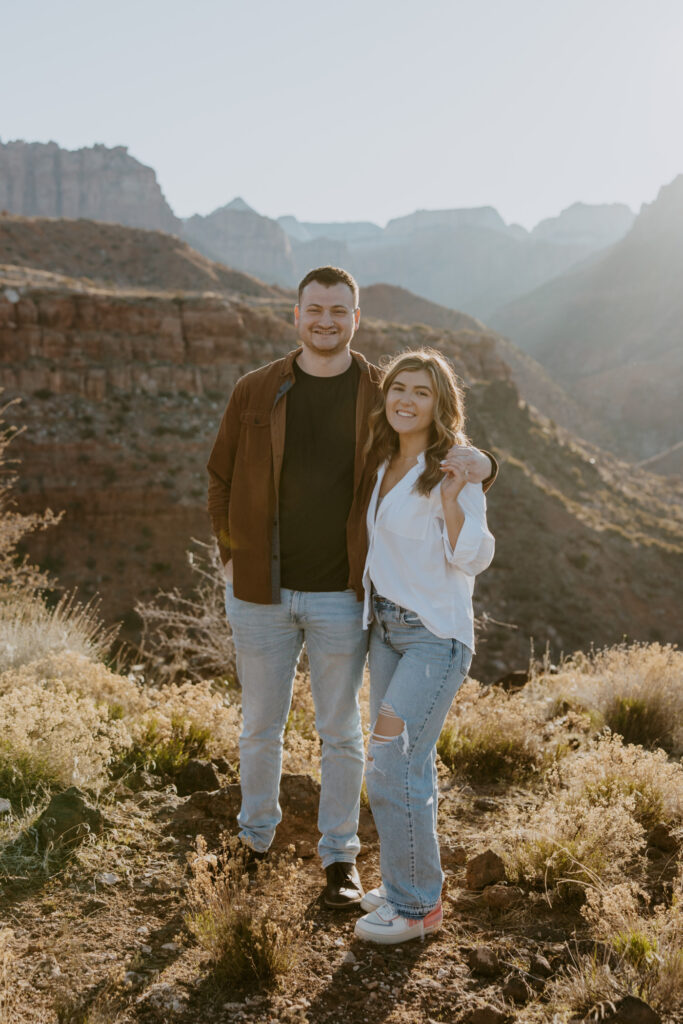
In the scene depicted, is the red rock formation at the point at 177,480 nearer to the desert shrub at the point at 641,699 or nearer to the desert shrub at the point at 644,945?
the desert shrub at the point at 641,699

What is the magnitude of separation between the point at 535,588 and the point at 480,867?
24535 millimetres

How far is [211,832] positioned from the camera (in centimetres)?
358

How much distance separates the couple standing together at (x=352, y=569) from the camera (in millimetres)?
2670

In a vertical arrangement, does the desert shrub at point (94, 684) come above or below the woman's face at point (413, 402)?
below

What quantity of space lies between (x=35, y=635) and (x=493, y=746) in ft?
10.4

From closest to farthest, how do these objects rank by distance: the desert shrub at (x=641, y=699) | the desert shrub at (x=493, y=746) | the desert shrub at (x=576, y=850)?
the desert shrub at (x=576, y=850) → the desert shrub at (x=493, y=746) → the desert shrub at (x=641, y=699)

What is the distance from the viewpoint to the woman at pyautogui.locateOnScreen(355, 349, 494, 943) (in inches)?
104

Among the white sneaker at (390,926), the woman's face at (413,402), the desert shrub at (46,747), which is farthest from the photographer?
the desert shrub at (46,747)

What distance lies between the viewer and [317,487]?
3.06 m

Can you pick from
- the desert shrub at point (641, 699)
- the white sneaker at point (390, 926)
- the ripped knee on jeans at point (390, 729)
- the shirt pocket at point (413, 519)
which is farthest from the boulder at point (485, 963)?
the desert shrub at point (641, 699)

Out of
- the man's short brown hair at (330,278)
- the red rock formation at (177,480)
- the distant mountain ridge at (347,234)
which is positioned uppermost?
the distant mountain ridge at (347,234)

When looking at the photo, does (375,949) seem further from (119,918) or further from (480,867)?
(119,918)

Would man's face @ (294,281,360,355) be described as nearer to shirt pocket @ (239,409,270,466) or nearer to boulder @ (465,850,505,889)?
shirt pocket @ (239,409,270,466)

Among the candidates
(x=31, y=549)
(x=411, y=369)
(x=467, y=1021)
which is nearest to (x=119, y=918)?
(x=467, y=1021)
